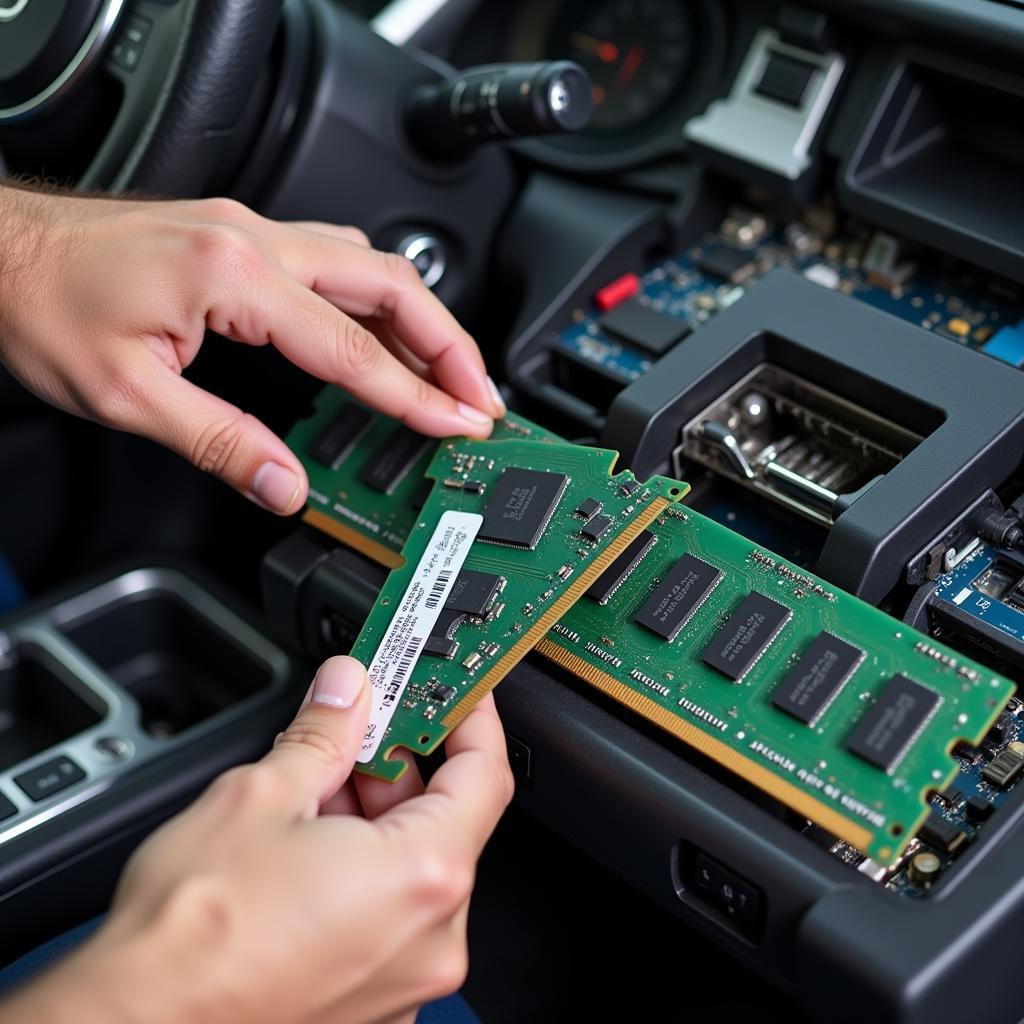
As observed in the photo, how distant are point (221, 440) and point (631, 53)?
3.58ft

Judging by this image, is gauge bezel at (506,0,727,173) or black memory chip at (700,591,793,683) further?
gauge bezel at (506,0,727,173)

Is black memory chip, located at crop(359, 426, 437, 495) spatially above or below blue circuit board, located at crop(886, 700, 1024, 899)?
below

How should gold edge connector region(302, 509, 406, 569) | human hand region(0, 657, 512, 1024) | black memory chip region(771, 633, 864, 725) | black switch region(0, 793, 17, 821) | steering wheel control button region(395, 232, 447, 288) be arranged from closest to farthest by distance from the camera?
human hand region(0, 657, 512, 1024) < black memory chip region(771, 633, 864, 725) < gold edge connector region(302, 509, 406, 569) < black switch region(0, 793, 17, 821) < steering wheel control button region(395, 232, 447, 288)

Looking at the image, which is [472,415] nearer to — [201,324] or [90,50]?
[201,324]

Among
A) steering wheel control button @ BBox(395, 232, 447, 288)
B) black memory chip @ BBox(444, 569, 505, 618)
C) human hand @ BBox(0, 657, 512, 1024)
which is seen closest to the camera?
human hand @ BBox(0, 657, 512, 1024)

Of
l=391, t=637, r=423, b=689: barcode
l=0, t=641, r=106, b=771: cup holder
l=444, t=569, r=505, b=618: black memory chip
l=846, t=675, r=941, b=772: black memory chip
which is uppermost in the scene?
l=846, t=675, r=941, b=772: black memory chip

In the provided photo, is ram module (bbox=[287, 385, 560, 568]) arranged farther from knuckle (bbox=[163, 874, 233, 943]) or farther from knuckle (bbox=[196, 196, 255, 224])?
knuckle (bbox=[163, 874, 233, 943])

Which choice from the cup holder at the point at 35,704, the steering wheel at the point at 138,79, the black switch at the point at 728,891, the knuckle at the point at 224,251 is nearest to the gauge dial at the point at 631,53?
the steering wheel at the point at 138,79

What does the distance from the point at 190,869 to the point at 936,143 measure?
1.43m

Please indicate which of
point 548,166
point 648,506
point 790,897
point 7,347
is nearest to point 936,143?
point 548,166

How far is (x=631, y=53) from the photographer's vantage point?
212cm

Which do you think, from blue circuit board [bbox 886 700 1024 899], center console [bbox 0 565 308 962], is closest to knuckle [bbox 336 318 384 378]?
center console [bbox 0 565 308 962]

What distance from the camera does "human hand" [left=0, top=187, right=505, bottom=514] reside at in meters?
1.45

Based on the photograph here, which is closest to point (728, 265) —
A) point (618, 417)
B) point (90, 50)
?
point (618, 417)
